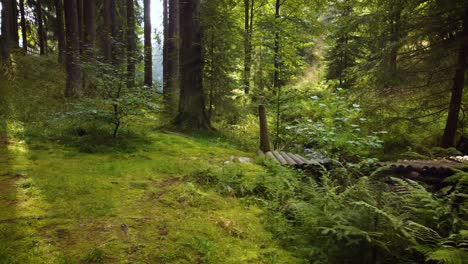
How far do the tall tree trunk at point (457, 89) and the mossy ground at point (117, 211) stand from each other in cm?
502

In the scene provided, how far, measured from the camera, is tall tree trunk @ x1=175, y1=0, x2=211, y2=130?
28.2 feet

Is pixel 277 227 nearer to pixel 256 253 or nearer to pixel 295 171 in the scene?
pixel 256 253

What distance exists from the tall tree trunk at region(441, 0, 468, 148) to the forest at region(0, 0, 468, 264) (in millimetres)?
27

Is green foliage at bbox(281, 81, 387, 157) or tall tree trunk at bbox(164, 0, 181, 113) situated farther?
tall tree trunk at bbox(164, 0, 181, 113)

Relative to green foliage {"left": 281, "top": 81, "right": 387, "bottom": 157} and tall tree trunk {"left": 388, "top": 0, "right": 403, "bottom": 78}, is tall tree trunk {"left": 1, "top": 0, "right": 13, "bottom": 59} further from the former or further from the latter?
tall tree trunk {"left": 388, "top": 0, "right": 403, "bottom": 78}

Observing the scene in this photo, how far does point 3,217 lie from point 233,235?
2220 mm

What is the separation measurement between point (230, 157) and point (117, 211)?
326cm

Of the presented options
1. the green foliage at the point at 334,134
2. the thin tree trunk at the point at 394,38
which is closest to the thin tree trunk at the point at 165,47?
the green foliage at the point at 334,134

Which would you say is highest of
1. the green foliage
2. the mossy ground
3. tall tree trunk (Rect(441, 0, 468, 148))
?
tall tree trunk (Rect(441, 0, 468, 148))

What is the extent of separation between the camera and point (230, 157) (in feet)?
20.8

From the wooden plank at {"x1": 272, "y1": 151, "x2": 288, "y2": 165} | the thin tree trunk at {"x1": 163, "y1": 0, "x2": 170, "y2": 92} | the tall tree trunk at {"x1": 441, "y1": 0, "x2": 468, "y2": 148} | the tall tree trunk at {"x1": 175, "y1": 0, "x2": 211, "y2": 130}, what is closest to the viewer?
the wooden plank at {"x1": 272, "y1": 151, "x2": 288, "y2": 165}

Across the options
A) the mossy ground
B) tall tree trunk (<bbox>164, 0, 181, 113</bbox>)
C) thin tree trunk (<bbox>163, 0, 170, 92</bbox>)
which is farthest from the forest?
thin tree trunk (<bbox>163, 0, 170, 92</bbox>)

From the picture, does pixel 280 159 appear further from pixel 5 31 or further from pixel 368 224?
pixel 5 31

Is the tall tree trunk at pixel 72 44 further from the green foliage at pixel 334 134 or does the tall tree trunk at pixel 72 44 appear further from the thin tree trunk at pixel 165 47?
the green foliage at pixel 334 134
